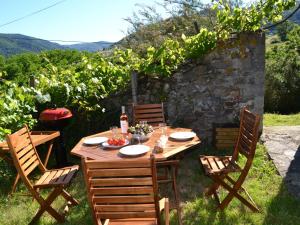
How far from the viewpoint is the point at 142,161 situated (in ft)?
7.69

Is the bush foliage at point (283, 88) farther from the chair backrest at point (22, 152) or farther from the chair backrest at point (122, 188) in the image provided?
the chair backrest at point (122, 188)

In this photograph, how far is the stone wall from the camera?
17.8 feet

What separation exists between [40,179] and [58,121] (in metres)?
1.43

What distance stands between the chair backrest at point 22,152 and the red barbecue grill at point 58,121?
41.7 inches

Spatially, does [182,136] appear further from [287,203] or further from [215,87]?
[215,87]

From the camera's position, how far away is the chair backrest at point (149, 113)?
4922 mm

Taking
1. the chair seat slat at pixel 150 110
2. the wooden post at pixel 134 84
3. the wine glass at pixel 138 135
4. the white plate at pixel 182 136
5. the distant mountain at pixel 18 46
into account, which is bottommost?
the white plate at pixel 182 136

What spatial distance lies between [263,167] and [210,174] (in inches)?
61.6

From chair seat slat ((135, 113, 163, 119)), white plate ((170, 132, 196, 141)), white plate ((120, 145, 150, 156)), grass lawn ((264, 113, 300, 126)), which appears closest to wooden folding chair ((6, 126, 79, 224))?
white plate ((120, 145, 150, 156))

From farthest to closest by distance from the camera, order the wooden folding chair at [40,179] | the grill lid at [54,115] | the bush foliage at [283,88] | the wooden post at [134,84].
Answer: the bush foliage at [283,88] → the wooden post at [134,84] → the grill lid at [54,115] → the wooden folding chair at [40,179]

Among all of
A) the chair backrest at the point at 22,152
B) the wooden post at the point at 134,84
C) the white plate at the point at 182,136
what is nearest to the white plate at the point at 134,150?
the white plate at the point at 182,136

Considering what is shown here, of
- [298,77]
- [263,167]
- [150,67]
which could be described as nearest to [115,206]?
[263,167]

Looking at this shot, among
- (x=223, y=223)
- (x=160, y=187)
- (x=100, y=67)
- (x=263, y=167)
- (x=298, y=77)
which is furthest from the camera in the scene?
(x=298, y=77)

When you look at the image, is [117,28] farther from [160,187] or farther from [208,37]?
[160,187]
